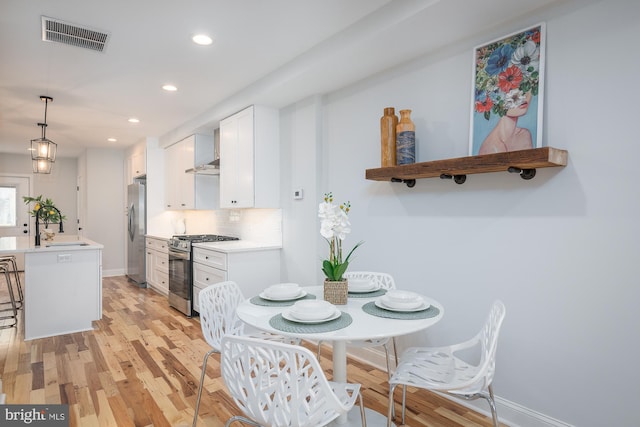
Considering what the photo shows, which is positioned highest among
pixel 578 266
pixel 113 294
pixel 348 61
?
pixel 348 61

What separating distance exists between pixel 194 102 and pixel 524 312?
12.3ft

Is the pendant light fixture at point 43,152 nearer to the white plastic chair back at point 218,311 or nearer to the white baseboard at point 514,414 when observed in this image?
the white plastic chair back at point 218,311

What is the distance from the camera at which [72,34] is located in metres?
2.57

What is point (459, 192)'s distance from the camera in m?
2.40

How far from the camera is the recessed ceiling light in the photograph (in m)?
2.62

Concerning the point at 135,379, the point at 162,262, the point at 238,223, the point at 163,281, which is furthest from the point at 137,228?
the point at 135,379

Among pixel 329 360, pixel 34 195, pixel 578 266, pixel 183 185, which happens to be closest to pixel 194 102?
pixel 183 185

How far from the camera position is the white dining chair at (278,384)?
125cm

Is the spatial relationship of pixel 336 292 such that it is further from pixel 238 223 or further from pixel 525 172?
pixel 238 223

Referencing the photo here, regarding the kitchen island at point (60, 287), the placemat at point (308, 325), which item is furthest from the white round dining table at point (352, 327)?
the kitchen island at point (60, 287)

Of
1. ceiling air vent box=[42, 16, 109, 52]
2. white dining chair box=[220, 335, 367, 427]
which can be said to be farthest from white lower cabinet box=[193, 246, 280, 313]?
white dining chair box=[220, 335, 367, 427]

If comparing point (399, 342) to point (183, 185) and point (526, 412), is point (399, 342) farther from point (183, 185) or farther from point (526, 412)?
point (183, 185)

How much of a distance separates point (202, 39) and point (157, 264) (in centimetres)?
383

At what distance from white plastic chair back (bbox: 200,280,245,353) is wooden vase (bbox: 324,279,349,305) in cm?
65
